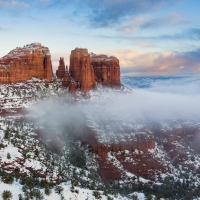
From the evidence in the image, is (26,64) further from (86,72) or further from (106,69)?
(106,69)

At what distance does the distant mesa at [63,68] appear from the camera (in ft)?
427

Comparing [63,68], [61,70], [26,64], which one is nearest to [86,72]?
[63,68]

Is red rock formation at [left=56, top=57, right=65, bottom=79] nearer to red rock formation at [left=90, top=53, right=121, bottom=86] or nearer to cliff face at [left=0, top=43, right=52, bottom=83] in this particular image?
cliff face at [left=0, top=43, right=52, bottom=83]

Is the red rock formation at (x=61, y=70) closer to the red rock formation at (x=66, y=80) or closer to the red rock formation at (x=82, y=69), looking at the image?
the red rock formation at (x=66, y=80)

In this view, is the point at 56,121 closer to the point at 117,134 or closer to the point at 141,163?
the point at 117,134

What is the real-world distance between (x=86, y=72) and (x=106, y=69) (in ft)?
78.7

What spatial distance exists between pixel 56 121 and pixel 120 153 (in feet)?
91.0

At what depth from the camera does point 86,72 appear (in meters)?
151

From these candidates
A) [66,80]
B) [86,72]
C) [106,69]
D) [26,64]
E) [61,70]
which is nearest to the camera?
[26,64]

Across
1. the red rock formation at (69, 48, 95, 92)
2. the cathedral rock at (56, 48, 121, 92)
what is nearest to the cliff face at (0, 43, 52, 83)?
the cathedral rock at (56, 48, 121, 92)

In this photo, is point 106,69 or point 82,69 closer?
point 82,69

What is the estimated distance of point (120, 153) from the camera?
110938 millimetres

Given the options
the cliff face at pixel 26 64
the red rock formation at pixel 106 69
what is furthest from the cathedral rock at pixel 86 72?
the cliff face at pixel 26 64

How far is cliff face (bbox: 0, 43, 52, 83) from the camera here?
127m
